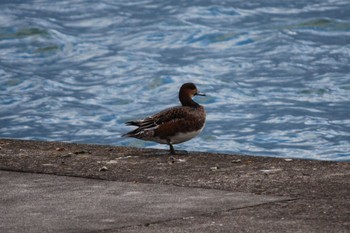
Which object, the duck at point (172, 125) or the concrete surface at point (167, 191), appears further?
the duck at point (172, 125)

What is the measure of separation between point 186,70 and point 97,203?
22.4m

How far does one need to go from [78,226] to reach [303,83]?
21.6m

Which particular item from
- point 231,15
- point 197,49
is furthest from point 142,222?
point 231,15

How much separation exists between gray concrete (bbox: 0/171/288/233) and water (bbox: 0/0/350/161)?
12048mm

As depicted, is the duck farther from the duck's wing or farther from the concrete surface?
the concrete surface

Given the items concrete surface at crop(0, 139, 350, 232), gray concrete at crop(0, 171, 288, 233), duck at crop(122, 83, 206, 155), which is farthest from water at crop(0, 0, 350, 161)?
gray concrete at crop(0, 171, 288, 233)

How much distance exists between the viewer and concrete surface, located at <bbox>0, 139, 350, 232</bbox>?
19.0 feet

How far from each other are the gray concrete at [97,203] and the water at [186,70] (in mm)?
12048

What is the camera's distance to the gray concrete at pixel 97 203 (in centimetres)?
586

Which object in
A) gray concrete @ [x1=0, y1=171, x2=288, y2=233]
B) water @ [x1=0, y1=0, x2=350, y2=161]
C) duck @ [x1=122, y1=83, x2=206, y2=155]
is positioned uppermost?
gray concrete @ [x1=0, y1=171, x2=288, y2=233]

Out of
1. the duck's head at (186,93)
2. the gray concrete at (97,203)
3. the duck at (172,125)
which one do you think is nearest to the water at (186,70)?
the duck's head at (186,93)

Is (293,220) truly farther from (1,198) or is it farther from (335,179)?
(1,198)

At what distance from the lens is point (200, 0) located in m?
40.4

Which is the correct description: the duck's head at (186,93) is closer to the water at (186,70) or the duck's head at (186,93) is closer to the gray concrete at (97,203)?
the gray concrete at (97,203)
